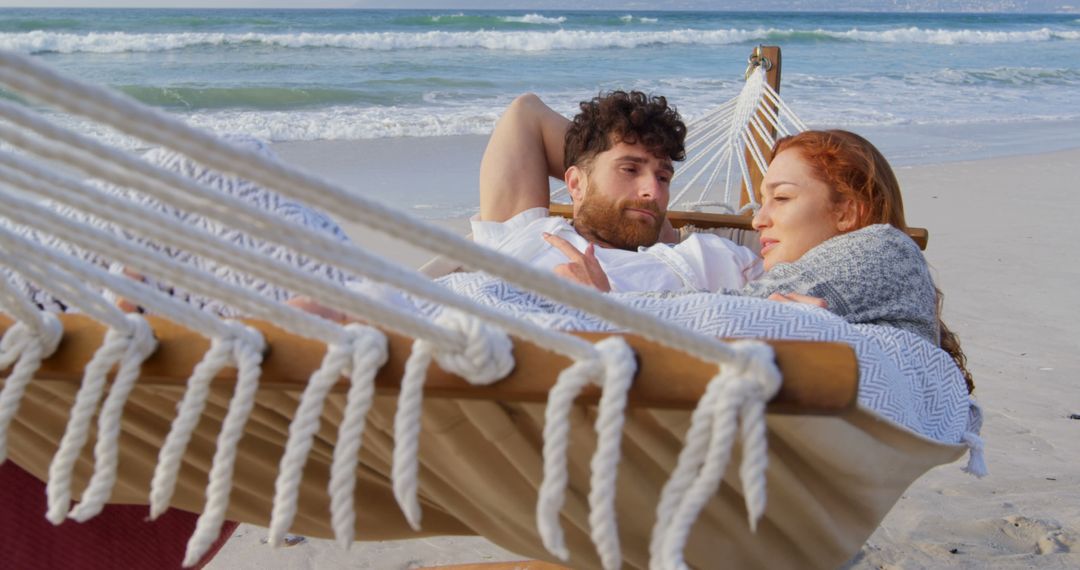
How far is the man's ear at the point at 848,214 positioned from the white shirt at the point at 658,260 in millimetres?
257

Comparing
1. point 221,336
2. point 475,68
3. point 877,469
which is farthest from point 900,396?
point 475,68

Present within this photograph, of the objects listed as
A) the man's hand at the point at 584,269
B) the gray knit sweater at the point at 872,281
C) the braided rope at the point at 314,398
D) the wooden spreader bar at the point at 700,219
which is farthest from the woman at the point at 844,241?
the braided rope at the point at 314,398

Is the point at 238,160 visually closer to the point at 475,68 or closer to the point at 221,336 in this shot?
the point at 221,336

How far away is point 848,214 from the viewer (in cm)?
178

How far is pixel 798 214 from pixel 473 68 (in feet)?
29.7

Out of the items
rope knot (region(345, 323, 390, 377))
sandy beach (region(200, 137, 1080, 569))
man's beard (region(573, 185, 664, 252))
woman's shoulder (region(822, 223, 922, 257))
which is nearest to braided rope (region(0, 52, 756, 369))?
rope knot (region(345, 323, 390, 377))

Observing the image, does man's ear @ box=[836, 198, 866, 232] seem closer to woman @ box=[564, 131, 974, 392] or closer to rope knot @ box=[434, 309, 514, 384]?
woman @ box=[564, 131, 974, 392]

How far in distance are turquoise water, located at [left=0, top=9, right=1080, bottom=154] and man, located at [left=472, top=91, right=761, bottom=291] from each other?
13.3 feet

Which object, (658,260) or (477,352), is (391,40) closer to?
(658,260)

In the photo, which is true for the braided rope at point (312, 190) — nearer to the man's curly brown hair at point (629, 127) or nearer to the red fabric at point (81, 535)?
the red fabric at point (81, 535)

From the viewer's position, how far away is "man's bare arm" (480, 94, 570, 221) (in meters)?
2.38

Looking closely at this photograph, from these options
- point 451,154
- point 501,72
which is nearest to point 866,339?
point 451,154

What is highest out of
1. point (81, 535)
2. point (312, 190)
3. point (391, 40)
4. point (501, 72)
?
point (312, 190)

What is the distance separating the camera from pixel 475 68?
10.6 meters
